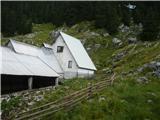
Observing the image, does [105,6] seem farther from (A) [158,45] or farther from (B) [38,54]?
(B) [38,54]

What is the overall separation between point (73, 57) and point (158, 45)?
15419 millimetres

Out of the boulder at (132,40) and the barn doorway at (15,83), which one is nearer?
the barn doorway at (15,83)

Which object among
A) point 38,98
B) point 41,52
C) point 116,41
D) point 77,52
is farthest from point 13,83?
point 116,41

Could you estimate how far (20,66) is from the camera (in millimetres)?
30281

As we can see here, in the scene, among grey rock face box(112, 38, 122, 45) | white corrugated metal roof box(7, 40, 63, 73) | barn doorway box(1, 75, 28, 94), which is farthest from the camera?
grey rock face box(112, 38, 122, 45)

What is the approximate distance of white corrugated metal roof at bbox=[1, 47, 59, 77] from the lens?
27.6m

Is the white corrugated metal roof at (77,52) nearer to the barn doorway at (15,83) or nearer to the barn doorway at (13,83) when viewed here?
the barn doorway at (15,83)

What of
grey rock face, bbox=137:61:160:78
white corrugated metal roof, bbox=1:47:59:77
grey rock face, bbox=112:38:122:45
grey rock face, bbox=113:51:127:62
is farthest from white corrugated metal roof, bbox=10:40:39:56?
grey rock face, bbox=112:38:122:45

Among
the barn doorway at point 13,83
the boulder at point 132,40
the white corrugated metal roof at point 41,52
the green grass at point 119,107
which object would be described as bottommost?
the green grass at point 119,107

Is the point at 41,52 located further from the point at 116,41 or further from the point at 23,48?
the point at 116,41

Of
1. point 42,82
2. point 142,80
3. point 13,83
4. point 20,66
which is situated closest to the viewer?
point 20,66

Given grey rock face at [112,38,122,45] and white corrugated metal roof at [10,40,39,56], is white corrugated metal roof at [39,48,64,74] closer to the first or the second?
white corrugated metal roof at [10,40,39,56]

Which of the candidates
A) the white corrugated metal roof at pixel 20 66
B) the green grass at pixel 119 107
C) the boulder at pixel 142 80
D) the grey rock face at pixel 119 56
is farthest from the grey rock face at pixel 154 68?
the grey rock face at pixel 119 56

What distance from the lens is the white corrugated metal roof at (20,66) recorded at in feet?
90.5
